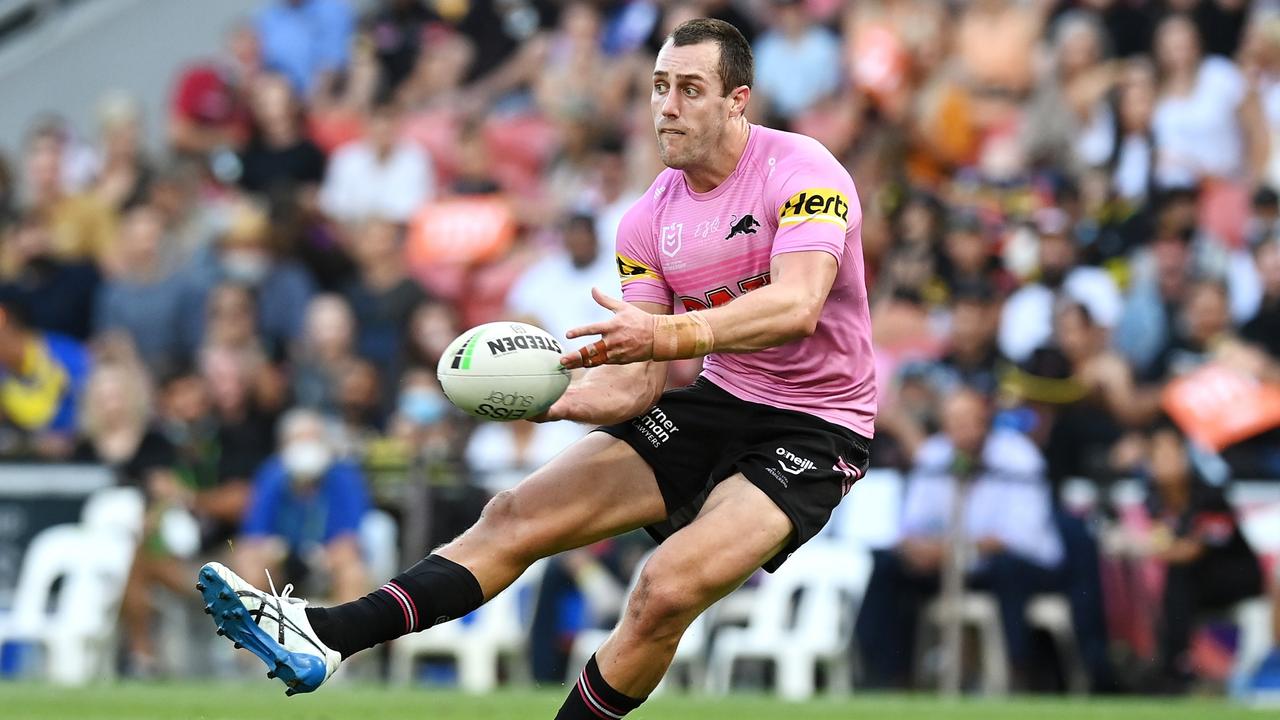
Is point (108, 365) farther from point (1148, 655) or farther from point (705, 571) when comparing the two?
point (705, 571)

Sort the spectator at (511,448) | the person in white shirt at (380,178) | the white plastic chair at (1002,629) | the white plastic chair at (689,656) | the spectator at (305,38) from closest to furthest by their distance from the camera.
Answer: the white plastic chair at (1002,629) < the white plastic chair at (689,656) < the spectator at (511,448) < the person in white shirt at (380,178) < the spectator at (305,38)

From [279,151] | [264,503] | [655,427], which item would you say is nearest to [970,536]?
[264,503]

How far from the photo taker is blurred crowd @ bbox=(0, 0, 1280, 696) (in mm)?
13117

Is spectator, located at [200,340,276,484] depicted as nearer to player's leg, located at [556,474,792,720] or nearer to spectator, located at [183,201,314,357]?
spectator, located at [183,201,314,357]

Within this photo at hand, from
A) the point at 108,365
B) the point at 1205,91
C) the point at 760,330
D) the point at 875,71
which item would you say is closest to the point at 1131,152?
the point at 1205,91

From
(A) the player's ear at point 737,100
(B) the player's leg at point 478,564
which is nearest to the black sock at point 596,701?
(B) the player's leg at point 478,564

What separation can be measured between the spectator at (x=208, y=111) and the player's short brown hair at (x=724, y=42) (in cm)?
1108

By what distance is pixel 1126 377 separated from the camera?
13.1 meters

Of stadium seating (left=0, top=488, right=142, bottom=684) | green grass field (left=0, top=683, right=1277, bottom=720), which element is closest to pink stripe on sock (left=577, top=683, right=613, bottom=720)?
green grass field (left=0, top=683, right=1277, bottom=720)

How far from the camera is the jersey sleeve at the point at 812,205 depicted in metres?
6.86

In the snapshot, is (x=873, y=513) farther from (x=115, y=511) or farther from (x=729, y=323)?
(x=729, y=323)

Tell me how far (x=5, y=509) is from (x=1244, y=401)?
27.2 feet

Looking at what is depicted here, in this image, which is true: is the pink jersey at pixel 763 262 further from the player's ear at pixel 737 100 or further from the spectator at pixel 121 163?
the spectator at pixel 121 163

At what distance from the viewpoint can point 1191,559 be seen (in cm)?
1229
